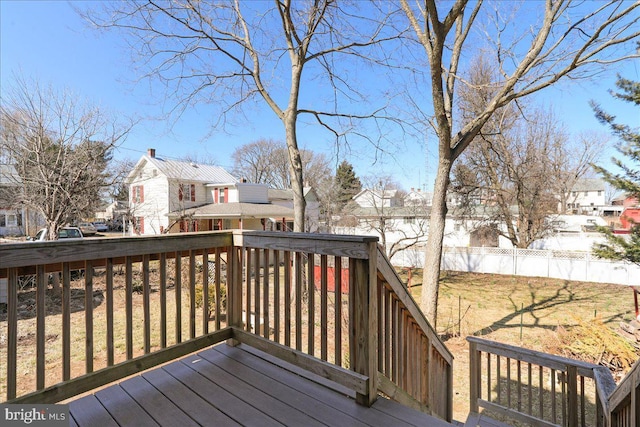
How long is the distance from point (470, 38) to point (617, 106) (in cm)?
439

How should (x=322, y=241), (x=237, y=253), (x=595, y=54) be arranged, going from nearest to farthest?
(x=322, y=241) → (x=237, y=253) → (x=595, y=54)

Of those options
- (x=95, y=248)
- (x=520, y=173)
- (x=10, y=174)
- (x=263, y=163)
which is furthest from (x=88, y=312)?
(x=263, y=163)

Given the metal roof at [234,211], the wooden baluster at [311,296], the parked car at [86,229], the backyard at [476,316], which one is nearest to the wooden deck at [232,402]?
the wooden baluster at [311,296]

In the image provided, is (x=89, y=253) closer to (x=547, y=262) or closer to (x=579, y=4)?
(x=579, y=4)

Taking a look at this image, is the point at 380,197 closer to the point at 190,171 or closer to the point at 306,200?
the point at 306,200

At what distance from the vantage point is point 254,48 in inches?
316

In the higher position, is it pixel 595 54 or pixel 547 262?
pixel 595 54

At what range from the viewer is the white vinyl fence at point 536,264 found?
458 inches

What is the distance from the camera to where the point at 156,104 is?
766 cm

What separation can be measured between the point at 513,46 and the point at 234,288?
7.63m

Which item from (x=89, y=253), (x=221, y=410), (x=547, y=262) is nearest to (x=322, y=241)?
(x=221, y=410)

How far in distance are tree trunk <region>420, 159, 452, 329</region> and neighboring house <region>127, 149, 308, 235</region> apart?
35.7ft

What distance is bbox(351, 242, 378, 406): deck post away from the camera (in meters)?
1.79

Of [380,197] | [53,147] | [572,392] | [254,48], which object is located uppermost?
[254,48]
